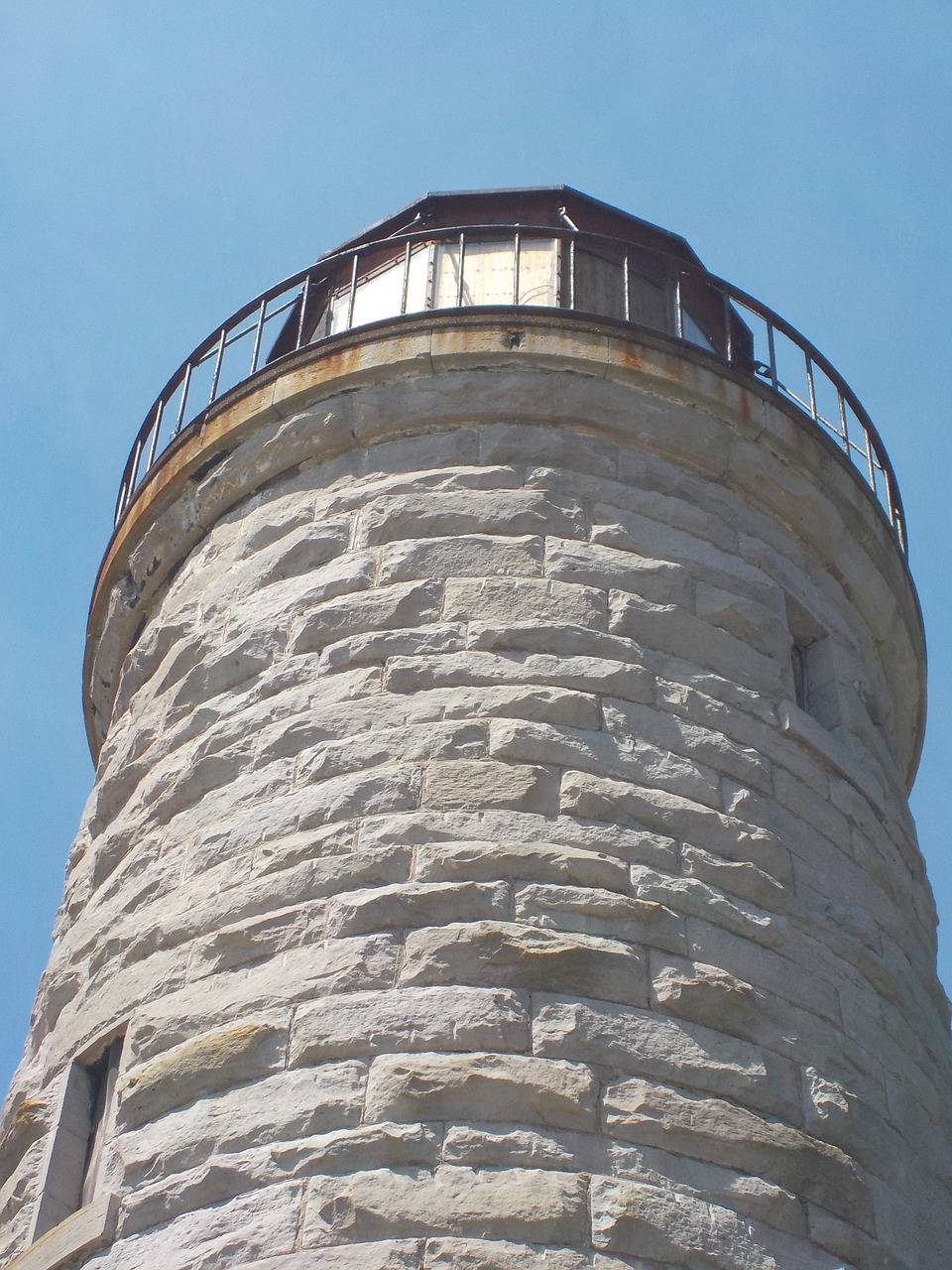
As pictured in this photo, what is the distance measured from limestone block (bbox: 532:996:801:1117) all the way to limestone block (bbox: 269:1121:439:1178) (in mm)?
436

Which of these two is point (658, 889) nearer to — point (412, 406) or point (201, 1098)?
point (201, 1098)

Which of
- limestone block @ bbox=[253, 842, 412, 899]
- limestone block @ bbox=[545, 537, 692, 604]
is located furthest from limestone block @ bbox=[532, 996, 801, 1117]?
limestone block @ bbox=[545, 537, 692, 604]

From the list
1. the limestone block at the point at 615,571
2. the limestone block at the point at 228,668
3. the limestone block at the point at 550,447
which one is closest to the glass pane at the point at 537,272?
the limestone block at the point at 550,447

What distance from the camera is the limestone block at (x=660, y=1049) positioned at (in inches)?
203

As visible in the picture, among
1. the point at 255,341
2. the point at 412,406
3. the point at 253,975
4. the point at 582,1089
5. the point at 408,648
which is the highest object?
the point at 255,341

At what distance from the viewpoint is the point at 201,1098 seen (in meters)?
5.32

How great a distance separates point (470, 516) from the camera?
272 inches

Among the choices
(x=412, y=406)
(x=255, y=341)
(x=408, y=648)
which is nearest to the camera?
(x=408, y=648)

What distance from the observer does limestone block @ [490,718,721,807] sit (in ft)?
19.5

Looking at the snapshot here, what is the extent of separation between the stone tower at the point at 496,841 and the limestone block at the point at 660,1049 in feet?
0.04

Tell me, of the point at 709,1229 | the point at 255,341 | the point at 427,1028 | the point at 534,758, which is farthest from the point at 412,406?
the point at 709,1229

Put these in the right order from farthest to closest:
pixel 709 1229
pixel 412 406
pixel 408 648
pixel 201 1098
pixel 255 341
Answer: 1. pixel 255 341
2. pixel 412 406
3. pixel 408 648
4. pixel 201 1098
5. pixel 709 1229

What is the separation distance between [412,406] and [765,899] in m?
2.68

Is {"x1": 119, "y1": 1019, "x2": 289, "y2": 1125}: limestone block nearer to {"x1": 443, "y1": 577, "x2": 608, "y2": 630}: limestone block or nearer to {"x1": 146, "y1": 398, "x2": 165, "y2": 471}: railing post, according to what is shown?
{"x1": 443, "y1": 577, "x2": 608, "y2": 630}: limestone block
